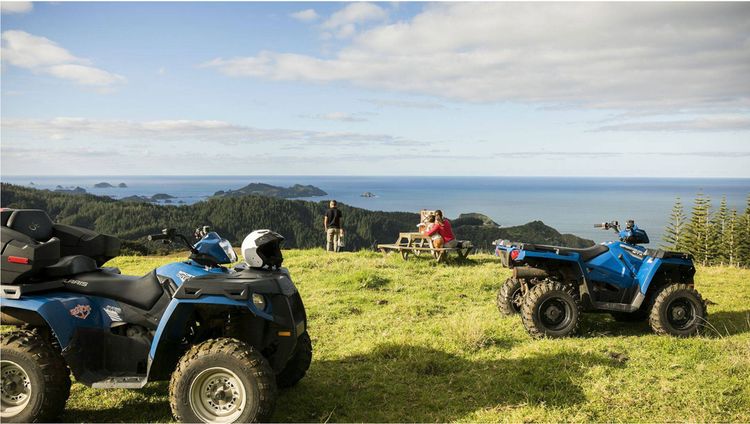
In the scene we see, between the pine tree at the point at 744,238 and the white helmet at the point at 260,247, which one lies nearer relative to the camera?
the white helmet at the point at 260,247

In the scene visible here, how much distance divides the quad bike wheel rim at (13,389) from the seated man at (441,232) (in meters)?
12.1

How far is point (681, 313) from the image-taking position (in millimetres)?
8672

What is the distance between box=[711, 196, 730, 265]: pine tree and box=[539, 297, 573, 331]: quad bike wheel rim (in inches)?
2300

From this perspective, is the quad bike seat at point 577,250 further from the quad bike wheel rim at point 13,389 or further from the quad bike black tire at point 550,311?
the quad bike wheel rim at point 13,389

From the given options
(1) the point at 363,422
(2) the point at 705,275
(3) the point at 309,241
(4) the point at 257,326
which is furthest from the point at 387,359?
(3) the point at 309,241

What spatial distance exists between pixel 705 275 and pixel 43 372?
609 inches

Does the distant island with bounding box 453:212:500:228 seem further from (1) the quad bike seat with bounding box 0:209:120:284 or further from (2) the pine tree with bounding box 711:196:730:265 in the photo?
(1) the quad bike seat with bounding box 0:209:120:284

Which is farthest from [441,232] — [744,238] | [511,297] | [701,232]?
[701,232]

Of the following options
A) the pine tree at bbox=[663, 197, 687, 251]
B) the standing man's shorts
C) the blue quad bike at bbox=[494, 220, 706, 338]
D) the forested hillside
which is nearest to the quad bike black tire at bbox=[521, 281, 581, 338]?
the blue quad bike at bbox=[494, 220, 706, 338]

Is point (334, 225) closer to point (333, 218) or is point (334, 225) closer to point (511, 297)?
point (333, 218)

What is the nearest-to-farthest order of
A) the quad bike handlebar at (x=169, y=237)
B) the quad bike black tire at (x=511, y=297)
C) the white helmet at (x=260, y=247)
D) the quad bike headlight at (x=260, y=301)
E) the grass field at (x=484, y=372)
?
the quad bike headlight at (x=260, y=301), the quad bike handlebar at (x=169, y=237), the white helmet at (x=260, y=247), the grass field at (x=484, y=372), the quad bike black tire at (x=511, y=297)

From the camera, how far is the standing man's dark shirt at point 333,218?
20.1 metres

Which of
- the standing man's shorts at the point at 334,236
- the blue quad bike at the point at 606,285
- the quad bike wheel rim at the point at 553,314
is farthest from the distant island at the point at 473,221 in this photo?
the quad bike wheel rim at the point at 553,314

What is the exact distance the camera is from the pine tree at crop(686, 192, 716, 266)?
194 feet
